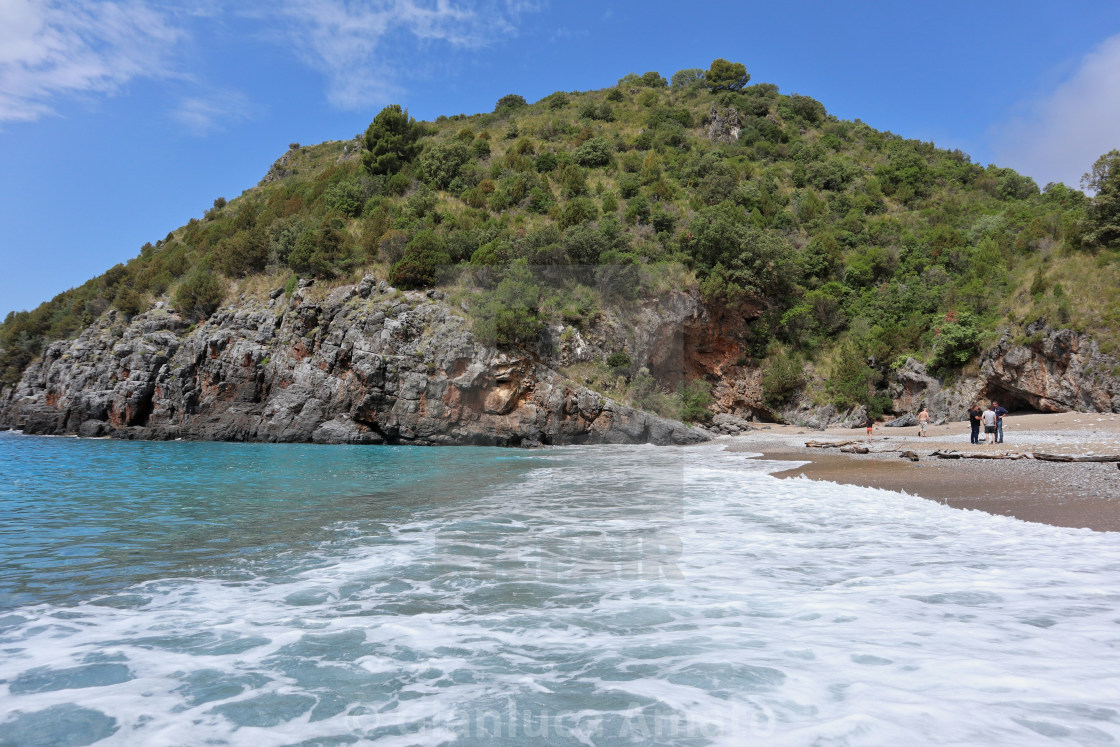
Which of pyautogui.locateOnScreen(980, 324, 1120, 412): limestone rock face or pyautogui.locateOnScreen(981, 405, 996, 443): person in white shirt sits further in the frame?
pyautogui.locateOnScreen(980, 324, 1120, 412): limestone rock face

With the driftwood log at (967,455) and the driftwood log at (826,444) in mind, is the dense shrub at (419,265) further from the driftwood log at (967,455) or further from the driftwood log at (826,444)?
the driftwood log at (967,455)

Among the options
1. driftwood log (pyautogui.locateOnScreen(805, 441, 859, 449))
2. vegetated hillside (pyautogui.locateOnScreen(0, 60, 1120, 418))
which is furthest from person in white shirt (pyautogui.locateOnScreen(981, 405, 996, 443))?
vegetated hillside (pyautogui.locateOnScreen(0, 60, 1120, 418))

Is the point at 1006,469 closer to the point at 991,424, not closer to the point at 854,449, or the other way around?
the point at 854,449

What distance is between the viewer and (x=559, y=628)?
4.65 m

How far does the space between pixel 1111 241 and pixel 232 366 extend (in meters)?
44.7

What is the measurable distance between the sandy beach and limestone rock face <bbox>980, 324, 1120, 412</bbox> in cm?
106

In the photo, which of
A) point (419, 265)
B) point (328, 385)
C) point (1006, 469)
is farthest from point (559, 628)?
point (419, 265)

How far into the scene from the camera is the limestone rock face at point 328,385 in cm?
2845

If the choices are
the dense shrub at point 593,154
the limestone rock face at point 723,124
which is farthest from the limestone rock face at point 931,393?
the limestone rock face at point 723,124

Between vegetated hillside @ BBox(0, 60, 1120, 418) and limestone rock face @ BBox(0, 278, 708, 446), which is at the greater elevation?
vegetated hillside @ BBox(0, 60, 1120, 418)

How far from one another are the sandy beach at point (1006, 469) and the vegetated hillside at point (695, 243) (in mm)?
5605

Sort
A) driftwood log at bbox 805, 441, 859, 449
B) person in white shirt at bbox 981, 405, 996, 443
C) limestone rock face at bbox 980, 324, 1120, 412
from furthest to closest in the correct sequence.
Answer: limestone rock face at bbox 980, 324, 1120, 412 → driftwood log at bbox 805, 441, 859, 449 → person in white shirt at bbox 981, 405, 996, 443

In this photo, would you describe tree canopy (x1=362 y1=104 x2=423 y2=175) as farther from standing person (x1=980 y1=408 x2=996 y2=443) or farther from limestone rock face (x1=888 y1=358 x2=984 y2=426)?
standing person (x1=980 y1=408 x2=996 y2=443)

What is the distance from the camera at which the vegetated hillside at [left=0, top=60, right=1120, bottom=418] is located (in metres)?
28.8
